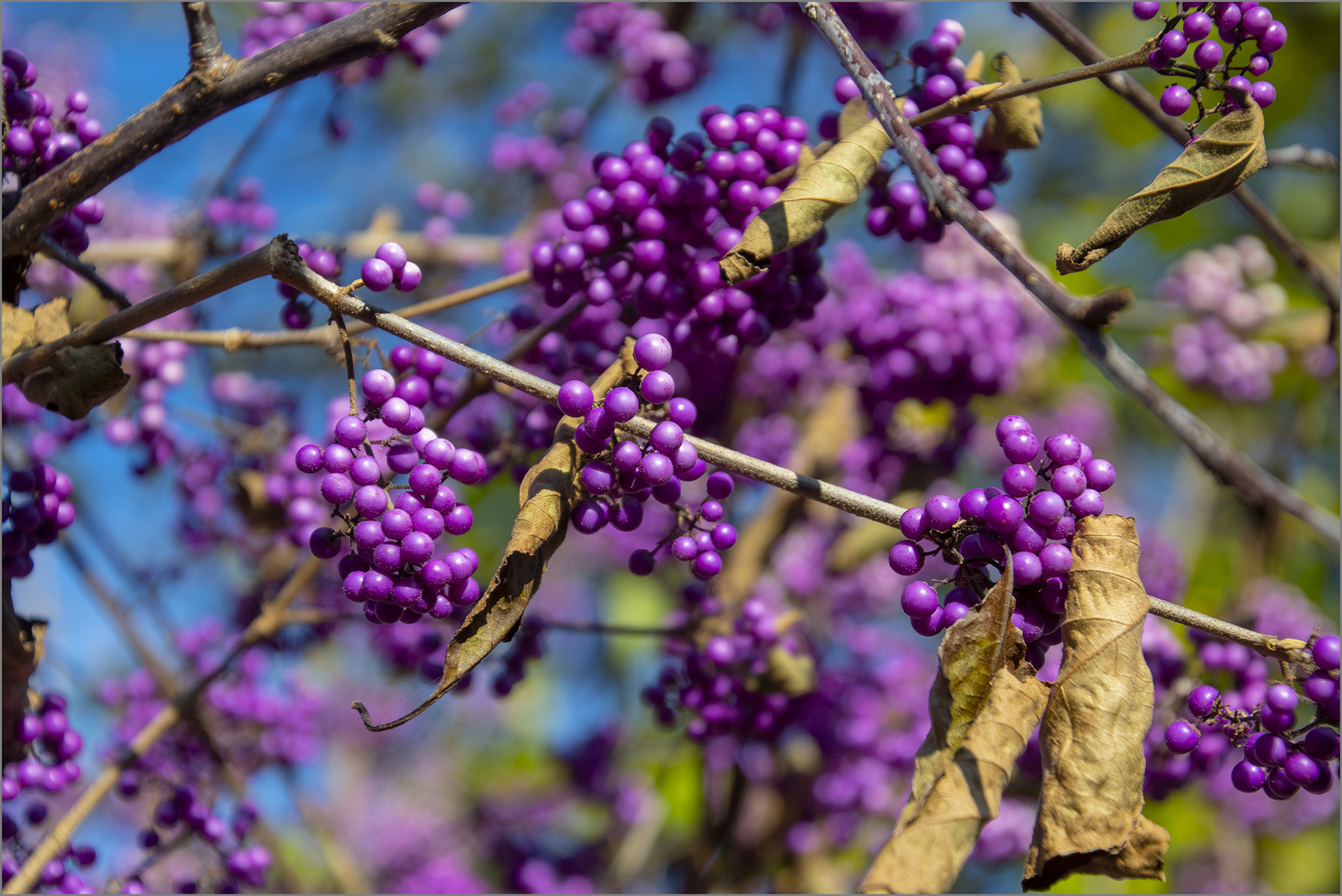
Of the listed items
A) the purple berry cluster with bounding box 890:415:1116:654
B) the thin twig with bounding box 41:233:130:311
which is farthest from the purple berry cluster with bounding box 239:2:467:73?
the purple berry cluster with bounding box 890:415:1116:654

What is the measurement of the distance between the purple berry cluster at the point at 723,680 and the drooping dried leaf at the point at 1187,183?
3.44 feet

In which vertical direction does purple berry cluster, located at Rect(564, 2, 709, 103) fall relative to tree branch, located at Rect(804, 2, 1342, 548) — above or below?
below

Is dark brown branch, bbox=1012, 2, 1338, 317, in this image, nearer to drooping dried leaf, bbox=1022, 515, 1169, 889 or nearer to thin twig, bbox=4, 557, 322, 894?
drooping dried leaf, bbox=1022, 515, 1169, 889

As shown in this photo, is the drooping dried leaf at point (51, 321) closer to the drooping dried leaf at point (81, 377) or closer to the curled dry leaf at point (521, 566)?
the drooping dried leaf at point (81, 377)

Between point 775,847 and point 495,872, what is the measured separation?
1.08m

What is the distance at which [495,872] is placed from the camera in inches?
122

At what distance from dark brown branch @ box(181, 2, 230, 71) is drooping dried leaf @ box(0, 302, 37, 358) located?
449mm

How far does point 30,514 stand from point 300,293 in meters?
0.53

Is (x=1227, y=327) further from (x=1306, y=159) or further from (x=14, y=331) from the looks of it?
(x=14, y=331)

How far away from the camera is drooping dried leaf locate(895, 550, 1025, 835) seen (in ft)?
3.04

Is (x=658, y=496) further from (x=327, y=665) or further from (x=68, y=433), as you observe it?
(x=327, y=665)

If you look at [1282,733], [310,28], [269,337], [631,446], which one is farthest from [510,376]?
[310,28]

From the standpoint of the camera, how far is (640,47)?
2.82m

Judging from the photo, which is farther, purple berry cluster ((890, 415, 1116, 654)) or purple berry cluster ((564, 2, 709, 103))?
purple berry cluster ((564, 2, 709, 103))
